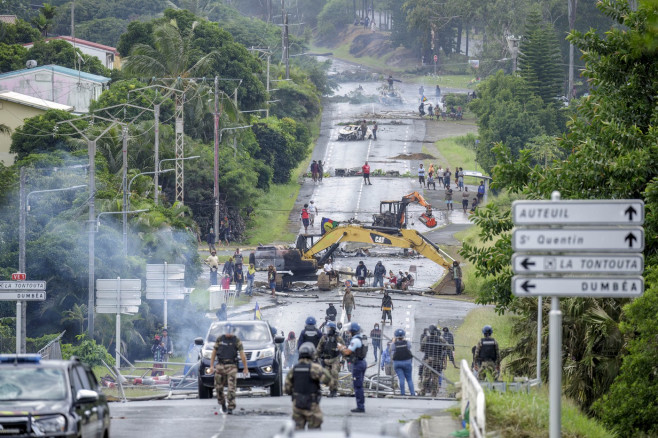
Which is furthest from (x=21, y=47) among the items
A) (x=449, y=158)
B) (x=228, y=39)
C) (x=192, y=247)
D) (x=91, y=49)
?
(x=192, y=247)

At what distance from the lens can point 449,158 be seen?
8831 centimetres

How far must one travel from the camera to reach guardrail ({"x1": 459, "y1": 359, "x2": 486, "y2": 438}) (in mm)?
13836

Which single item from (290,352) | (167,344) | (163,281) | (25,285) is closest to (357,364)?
(290,352)

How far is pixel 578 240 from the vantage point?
12109mm

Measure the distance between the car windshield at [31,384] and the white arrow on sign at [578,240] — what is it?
19.0 ft

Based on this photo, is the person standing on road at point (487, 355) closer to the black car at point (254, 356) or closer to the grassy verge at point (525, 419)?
the black car at point (254, 356)

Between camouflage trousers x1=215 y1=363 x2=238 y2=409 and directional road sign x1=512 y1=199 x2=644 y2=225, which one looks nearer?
directional road sign x1=512 y1=199 x2=644 y2=225

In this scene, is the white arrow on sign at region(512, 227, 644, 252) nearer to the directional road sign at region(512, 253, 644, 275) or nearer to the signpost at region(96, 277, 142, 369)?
the directional road sign at region(512, 253, 644, 275)

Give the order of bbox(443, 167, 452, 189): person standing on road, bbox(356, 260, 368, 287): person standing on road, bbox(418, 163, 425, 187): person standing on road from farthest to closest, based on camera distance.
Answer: bbox(418, 163, 425, 187): person standing on road < bbox(443, 167, 452, 189): person standing on road < bbox(356, 260, 368, 287): person standing on road

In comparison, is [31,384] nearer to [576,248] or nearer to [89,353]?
[576,248]

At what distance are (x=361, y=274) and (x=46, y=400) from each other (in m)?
38.6

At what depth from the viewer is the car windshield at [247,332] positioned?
2298cm

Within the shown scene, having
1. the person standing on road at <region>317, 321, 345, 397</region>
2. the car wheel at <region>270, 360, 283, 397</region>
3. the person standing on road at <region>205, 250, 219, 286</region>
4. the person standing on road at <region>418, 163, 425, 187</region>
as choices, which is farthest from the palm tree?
the person standing on road at <region>317, 321, 345, 397</region>

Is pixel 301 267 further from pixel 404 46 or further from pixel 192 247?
pixel 404 46
